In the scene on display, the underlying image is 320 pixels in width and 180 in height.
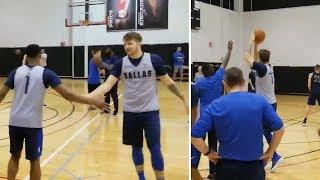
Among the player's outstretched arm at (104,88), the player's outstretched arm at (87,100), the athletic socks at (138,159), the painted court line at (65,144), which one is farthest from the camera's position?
the painted court line at (65,144)

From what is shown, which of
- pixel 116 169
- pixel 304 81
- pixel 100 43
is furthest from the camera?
pixel 100 43

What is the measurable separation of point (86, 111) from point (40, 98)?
4.14 m

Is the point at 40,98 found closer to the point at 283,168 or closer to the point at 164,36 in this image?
the point at 164,36

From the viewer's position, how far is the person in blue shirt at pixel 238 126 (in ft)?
6.04

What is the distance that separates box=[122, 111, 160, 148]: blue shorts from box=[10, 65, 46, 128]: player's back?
628 mm

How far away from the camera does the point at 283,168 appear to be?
3.73 metres

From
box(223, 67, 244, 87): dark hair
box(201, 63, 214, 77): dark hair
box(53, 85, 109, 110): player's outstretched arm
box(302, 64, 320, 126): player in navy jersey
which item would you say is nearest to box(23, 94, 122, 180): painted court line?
box(53, 85, 109, 110): player's outstretched arm

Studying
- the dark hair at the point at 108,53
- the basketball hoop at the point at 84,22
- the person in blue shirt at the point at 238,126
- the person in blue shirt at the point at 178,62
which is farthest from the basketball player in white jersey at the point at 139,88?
the basketball hoop at the point at 84,22

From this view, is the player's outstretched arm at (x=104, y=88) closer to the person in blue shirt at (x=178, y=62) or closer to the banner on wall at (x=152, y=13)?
the person in blue shirt at (x=178, y=62)

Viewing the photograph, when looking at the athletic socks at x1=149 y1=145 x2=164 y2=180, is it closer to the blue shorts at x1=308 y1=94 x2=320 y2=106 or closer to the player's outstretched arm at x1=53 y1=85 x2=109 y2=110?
the player's outstretched arm at x1=53 y1=85 x2=109 y2=110

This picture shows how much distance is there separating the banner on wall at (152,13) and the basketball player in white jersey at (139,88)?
822mm

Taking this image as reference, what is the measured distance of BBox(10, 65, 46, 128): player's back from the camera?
2.70 metres

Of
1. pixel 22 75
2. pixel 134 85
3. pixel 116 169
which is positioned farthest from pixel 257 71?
pixel 22 75

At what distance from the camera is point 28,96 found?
272 centimetres
